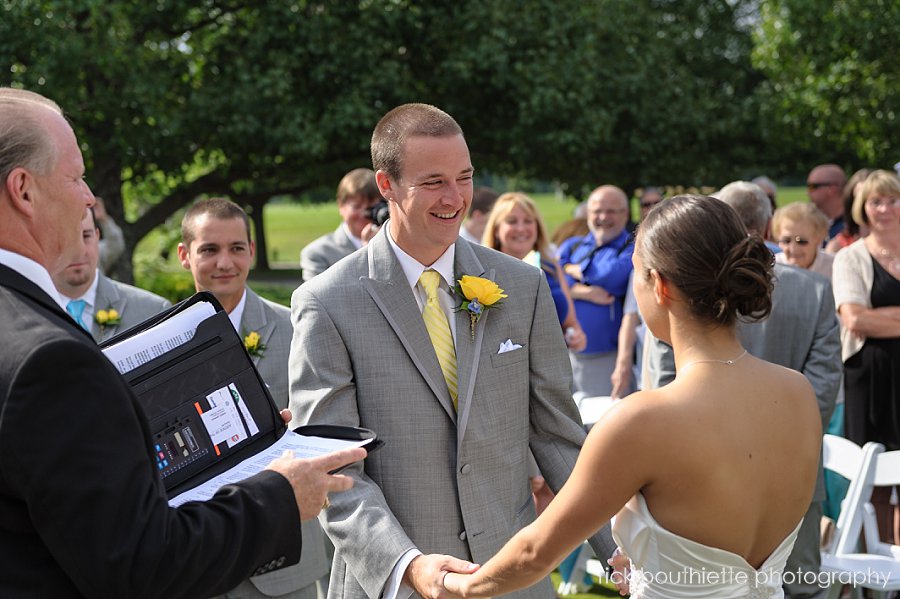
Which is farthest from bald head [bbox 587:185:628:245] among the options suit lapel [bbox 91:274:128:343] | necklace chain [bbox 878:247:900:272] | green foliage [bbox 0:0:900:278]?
green foliage [bbox 0:0:900:278]

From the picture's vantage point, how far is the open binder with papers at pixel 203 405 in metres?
2.40

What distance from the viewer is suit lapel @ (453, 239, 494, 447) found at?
3230 mm

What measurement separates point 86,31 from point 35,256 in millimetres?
15216

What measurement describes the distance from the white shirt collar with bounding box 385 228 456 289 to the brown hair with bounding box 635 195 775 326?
0.96 m

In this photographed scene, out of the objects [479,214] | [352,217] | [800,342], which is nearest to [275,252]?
[479,214]

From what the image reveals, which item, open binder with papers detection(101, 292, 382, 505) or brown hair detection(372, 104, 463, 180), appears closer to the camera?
open binder with papers detection(101, 292, 382, 505)

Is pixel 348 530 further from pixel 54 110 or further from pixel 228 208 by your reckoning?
pixel 228 208

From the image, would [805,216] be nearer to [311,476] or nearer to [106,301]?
[106,301]

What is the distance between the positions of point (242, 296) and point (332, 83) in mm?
13029

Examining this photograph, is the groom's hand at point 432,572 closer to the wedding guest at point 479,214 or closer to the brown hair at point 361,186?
the brown hair at point 361,186

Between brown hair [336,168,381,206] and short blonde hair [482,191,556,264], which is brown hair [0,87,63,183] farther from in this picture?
short blonde hair [482,191,556,264]

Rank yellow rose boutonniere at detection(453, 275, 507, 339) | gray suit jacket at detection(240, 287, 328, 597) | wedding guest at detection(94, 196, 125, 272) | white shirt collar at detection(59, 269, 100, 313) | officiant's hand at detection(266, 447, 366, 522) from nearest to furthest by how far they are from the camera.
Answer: officiant's hand at detection(266, 447, 366, 522) → yellow rose boutonniere at detection(453, 275, 507, 339) → gray suit jacket at detection(240, 287, 328, 597) → white shirt collar at detection(59, 269, 100, 313) → wedding guest at detection(94, 196, 125, 272)

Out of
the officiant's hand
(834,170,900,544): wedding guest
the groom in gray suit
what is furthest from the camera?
(834,170,900,544): wedding guest

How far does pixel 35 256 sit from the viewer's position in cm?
207
